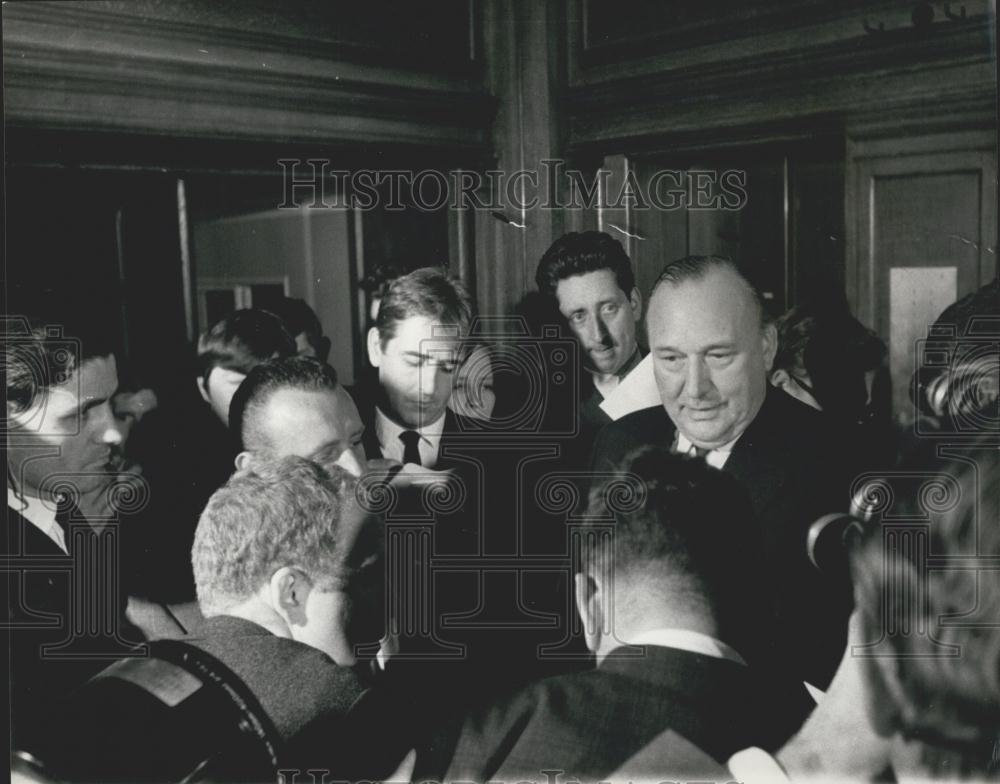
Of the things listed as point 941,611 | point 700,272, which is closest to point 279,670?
point 700,272

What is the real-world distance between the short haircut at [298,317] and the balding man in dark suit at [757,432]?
53 centimetres

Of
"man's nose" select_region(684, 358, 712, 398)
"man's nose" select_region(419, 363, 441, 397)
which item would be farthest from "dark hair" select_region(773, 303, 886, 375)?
"man's nose" select_region(419, 363, 441, 397)

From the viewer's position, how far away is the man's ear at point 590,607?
1.45m

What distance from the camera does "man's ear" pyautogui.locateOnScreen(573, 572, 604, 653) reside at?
4.75 feet

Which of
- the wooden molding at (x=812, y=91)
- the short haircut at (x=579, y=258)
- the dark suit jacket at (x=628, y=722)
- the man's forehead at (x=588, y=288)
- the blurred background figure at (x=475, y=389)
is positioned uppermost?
the wooden molding at (x=812, y=91)

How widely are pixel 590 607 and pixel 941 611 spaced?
0.54 meters

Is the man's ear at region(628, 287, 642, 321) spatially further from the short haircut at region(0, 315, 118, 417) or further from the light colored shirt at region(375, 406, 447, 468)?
the short haircut at region(0, 315, 118, 417)

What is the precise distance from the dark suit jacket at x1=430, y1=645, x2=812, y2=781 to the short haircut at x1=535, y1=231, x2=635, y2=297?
0.58m

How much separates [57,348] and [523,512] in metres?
0.77

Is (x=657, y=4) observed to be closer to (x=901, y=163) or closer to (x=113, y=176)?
(x=901, y=163)

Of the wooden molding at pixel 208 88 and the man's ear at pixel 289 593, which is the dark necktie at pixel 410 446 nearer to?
the man's ear at pixel 289 593

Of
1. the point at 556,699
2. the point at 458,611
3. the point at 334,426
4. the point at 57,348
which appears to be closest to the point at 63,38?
the point at 57,348

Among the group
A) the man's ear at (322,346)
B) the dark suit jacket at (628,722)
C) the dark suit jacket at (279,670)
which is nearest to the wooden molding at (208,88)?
the man's ear at (322,346)

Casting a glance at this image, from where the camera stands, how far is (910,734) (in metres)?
1.47
